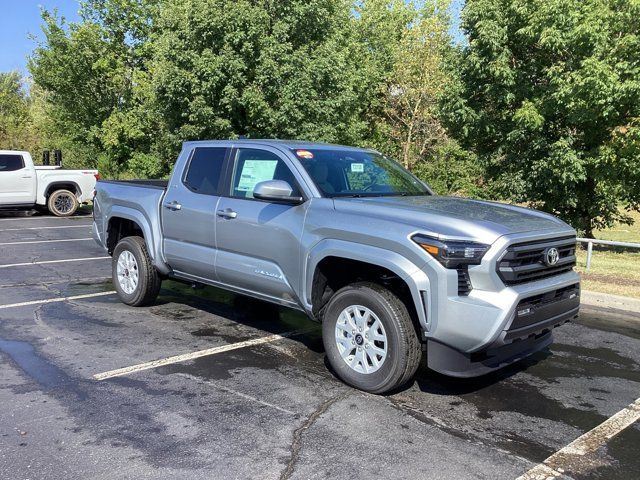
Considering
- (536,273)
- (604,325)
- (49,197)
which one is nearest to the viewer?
(536,273)

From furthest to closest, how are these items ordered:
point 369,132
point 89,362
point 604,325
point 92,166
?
point 92,166 < point 369,132 < point 604,325 < point 89,362

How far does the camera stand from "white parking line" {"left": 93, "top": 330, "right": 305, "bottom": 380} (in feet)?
15.4

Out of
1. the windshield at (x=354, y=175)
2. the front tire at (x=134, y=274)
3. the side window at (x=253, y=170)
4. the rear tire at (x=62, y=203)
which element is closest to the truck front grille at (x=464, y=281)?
the windshield at (x=354, y=175)

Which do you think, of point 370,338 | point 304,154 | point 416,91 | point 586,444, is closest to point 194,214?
point 304,154

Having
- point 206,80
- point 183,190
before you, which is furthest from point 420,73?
point 183,190

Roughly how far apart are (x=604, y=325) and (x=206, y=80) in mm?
12407

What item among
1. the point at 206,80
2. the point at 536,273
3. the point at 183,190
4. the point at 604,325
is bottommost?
the point at 604,325

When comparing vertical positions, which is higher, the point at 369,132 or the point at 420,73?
the point at 420,73

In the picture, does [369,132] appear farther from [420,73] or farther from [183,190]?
[183,190]

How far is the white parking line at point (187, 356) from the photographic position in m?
4.70

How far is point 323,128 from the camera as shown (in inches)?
663

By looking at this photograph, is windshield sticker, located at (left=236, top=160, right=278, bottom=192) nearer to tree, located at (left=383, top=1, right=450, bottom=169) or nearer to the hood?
the hood

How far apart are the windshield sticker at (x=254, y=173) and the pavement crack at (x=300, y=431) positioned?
2.08 metres

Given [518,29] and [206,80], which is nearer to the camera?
[518,29]
